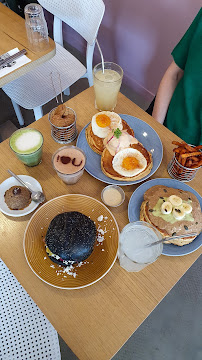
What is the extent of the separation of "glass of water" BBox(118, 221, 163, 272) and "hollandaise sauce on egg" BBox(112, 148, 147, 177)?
0.26 m

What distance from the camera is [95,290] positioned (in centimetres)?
100

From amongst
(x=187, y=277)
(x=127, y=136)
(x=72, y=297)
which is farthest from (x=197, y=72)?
(x=187, y=277)

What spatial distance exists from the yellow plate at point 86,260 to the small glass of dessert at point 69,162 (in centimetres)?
9

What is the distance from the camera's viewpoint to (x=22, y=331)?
1.21m

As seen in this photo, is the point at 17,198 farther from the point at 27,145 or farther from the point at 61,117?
the point at 61,117

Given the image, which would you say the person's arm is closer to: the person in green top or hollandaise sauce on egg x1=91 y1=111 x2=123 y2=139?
the person in green top

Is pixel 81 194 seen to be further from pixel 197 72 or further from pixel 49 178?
pixel 197 72

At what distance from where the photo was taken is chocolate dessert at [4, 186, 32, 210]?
111 centimetres

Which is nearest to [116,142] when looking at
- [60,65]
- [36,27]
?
[36,27]

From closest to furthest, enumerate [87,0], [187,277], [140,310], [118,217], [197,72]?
[140,310]
[118,217]
[197,72]
[87,0]
[187,277]

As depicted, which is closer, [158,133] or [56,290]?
[56,290]

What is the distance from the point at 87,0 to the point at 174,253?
5.61ft

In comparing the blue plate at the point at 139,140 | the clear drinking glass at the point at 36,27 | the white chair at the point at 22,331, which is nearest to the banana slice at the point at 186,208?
the blue plate at the point at 139,140

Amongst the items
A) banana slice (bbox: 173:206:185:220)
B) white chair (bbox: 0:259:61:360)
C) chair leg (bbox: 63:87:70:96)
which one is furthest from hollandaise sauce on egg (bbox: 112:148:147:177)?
chair leg (bbox: 63:87:70:96)
